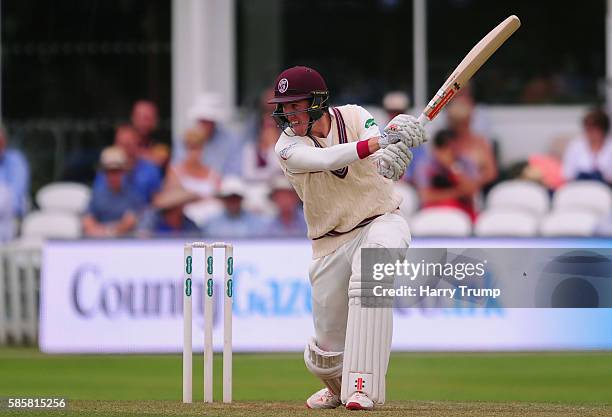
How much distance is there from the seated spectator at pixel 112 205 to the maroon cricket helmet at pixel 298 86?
5634 millimetres

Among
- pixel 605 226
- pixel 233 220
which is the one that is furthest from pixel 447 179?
pixel 233 220

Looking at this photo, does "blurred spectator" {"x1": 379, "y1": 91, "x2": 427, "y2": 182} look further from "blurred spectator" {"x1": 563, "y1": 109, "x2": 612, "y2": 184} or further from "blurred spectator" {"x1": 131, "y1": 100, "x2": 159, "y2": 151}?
"blurred spectator" {"x1": 131, "y1": 100, "x2": 159, "y2": 151}

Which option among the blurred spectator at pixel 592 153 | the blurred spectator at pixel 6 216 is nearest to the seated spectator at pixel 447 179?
the blurred spectator at pixel 592 153

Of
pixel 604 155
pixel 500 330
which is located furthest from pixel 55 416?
pixel 604 155

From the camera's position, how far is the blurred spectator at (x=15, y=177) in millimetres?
13117

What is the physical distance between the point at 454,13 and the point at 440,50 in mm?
367

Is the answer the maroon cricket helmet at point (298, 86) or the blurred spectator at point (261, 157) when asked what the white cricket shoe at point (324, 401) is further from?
the blurred spectator at point (261, 157)

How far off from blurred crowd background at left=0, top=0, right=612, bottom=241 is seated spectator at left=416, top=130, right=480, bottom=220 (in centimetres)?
1

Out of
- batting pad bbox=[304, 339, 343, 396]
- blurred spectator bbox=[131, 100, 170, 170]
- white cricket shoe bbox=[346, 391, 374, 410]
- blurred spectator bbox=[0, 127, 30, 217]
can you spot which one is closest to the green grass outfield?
white cricket shoe bbox=[346, 391, 374, 410]

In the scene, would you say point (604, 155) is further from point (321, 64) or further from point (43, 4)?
point (43, 4)

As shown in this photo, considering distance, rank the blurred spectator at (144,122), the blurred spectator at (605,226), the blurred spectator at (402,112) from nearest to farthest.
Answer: the blurred spectator at (605,226) < the blurred spectator at (402,112) < the blurred spectator at (144,122)

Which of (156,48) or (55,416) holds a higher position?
(156,48)

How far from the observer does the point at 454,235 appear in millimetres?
10961

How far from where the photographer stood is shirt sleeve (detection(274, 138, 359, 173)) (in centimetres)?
643
